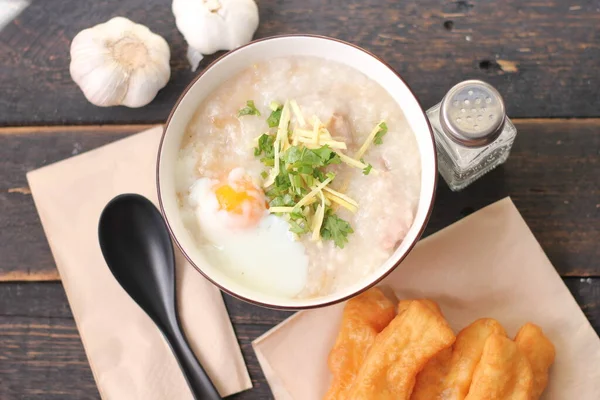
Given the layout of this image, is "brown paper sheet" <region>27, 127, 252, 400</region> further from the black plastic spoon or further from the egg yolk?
the egg yolk

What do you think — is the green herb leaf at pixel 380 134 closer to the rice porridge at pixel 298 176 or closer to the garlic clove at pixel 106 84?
the rice porridge at pixel 298 176

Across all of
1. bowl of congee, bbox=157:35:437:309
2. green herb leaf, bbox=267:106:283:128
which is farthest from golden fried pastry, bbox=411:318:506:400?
green herb leaf, bbox=267:106:283:128

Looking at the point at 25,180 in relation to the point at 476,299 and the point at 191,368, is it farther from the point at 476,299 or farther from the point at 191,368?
the point at 476,299

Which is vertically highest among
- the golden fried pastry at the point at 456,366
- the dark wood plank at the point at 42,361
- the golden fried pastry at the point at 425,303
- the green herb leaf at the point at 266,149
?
the green herb leaf at the point at 266,149

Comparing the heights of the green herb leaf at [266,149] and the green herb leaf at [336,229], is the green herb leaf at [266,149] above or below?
above

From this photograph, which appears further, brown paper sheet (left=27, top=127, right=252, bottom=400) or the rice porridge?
brown paper sheet (left=27, top=127, right=252, bottom=400)

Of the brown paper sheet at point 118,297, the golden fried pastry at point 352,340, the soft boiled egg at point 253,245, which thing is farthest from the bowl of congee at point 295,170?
the brown paper sheet at point 118,297
